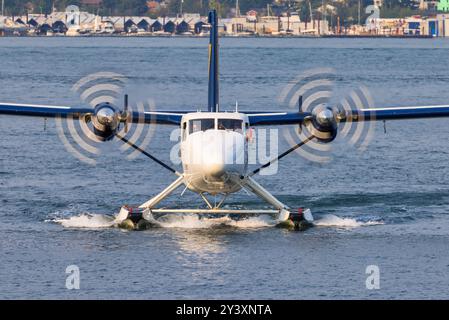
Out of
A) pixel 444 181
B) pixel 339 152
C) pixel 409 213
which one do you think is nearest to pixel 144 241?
pixel 409 213

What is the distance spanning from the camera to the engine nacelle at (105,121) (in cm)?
3641

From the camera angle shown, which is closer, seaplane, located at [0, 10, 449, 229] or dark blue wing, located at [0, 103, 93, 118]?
seaplane, located at [0, 10, 449, 229]

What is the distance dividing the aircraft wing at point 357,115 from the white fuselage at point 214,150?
4.42 ft

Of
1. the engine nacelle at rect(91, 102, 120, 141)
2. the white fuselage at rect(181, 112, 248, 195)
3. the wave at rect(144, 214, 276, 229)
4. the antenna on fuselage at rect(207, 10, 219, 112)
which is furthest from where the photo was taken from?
the antenna on fuselage at rect(207, 10, 219, 112)

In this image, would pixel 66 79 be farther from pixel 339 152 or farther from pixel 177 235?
pixel 177 235

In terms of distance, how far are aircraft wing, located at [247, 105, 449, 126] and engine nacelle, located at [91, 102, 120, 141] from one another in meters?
3.87

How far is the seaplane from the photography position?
35.4 meters

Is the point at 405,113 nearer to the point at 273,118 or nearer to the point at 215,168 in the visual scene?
the point at 273,118

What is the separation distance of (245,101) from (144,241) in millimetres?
44260

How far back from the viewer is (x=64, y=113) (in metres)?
38.1

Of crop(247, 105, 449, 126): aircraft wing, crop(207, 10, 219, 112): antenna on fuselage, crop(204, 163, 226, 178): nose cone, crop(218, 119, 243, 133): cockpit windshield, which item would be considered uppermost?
crop(207, 10, 219, 112): antenna on fuselage

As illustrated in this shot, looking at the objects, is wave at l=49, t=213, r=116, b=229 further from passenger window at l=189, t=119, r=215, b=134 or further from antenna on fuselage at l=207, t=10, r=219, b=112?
antenna on fuselage at l=207, t=10, r=219, b=112

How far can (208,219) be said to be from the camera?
128 feet

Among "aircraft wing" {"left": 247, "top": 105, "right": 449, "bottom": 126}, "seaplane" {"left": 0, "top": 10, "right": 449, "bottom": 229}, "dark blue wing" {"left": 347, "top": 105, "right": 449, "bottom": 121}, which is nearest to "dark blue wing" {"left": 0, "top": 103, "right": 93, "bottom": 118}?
"seaplane" {"left": 0, "top": 10, "right": 449, "bottom": 229}
